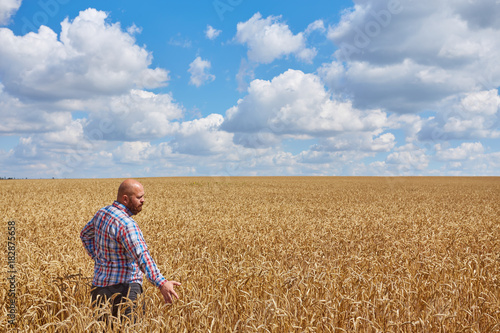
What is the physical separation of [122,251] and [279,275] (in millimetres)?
2320

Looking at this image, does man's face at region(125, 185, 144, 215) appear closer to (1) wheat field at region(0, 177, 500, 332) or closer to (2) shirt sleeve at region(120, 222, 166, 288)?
(2) shirt sleeve at region(120, 222, 166, 288)

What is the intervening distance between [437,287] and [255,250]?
3.63 metres

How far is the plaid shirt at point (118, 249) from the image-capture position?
357 cm

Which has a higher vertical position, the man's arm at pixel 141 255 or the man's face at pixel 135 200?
the man's face at pixel 135 200

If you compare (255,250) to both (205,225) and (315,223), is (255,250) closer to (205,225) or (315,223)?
(205,225)

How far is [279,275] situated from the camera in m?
5.16

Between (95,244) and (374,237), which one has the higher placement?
(95,244)

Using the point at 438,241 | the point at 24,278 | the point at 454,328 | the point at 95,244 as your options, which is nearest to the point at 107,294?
the point at 95,244

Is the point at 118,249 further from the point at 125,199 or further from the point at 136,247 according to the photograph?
the point at 125,199

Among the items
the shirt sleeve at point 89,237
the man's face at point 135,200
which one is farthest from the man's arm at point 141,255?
the shirt sleeve at point 89,237

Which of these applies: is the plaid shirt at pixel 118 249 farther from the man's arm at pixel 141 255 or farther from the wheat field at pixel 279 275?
the wheat field at pixel 279 275

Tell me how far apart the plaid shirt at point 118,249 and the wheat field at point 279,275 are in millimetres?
382

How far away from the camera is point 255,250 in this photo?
26.1ft

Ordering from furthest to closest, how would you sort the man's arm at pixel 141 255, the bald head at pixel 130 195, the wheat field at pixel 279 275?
the wheat field at pixel 279 275 → the bald head at pixel 130 195 → the man's arm at pixel 141 255
